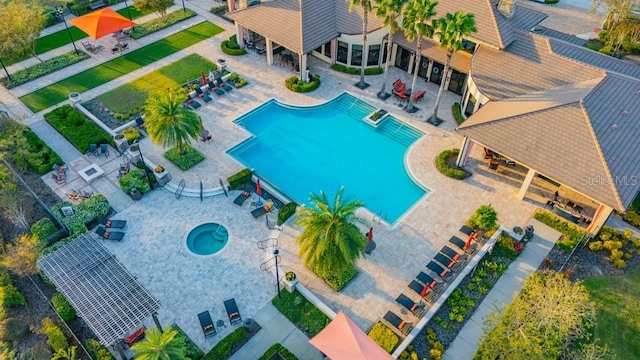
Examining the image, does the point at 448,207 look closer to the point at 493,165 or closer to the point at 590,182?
the point at 493,165

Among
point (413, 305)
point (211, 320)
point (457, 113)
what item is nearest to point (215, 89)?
point (457, 113)

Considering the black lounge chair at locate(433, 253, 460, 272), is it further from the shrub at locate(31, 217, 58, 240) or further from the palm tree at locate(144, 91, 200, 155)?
the shrub at locate(31, 217, 58, 240)

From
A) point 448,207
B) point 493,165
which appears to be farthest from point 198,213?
point 493,165

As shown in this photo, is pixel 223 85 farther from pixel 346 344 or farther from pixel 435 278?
pixel 346 344

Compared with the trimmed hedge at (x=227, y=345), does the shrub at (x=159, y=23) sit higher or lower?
higher

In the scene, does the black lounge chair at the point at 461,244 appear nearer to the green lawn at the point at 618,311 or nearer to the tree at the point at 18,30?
the green lawn at the point at 618,311

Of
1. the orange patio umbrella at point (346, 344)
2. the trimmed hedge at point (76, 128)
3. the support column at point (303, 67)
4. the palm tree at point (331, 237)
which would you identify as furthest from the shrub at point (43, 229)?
the support column at point (303, 67)

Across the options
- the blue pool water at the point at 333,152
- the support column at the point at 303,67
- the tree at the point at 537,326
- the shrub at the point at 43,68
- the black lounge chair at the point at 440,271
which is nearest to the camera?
the tree at the point at 537,326
